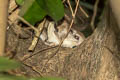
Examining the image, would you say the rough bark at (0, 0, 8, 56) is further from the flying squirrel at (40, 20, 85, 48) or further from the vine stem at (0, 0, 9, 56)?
the flying squirrel at (40, 20, 85, 48)

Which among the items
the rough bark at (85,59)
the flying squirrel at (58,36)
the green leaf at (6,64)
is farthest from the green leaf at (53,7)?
the green leaf at (6,64)

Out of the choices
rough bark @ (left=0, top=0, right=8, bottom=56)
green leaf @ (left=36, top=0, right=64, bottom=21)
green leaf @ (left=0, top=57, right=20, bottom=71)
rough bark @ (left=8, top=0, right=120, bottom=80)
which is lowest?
rough bark @ (left=8, top=0, right=120, bottom=80)

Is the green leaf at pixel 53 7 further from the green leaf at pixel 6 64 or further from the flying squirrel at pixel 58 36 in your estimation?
the green leaf at pixel 6 64

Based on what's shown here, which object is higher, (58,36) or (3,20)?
(3,20)

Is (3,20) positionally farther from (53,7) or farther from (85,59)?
(85,59)

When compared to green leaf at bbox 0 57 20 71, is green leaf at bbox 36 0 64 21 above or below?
above

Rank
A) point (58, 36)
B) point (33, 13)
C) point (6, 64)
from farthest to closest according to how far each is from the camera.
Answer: point (58, 36) < point (33, 13) < point (6, 64)

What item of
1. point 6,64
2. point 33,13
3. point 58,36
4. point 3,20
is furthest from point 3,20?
point 58,36

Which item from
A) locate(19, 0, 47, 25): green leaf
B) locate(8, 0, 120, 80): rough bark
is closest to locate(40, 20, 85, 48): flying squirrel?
locate(8, 0, 120, 80): rough bark

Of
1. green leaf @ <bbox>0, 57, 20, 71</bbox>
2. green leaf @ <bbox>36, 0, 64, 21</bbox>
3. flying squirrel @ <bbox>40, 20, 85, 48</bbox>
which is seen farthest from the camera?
flying squirrel @ <bbox>40, 20, 85, 48</bbox>

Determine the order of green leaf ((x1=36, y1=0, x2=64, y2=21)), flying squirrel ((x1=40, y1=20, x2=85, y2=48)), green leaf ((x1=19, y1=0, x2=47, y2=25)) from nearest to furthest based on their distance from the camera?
green leaf ((x1=36, y1=0, x2=64, y2=21))
green leaf ((x1=19, y1=0, x2=47, y2=25))
flying squirrel ((x1=40, y1=20, x2=85, y2=48))
